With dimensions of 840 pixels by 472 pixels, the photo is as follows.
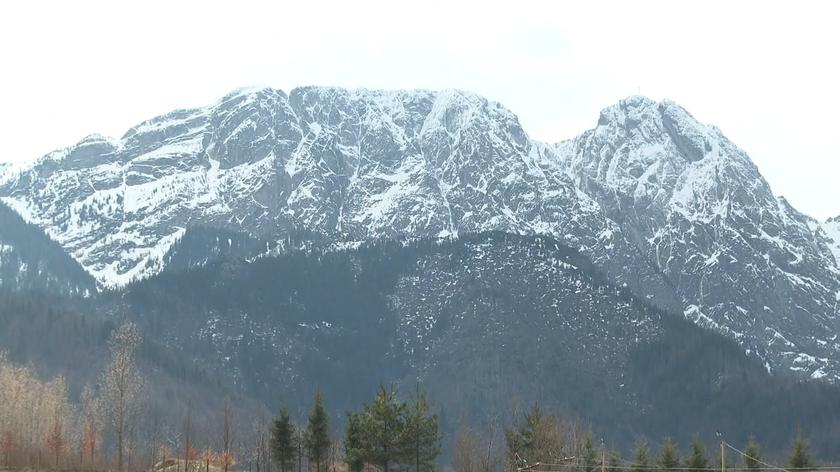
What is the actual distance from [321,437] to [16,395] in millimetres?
63867

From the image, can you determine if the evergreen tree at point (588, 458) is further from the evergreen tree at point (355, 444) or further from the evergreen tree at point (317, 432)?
the evergreen tree at point (355, 444)

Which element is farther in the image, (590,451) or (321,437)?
(590,451)

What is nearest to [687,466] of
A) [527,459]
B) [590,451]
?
[590,451]

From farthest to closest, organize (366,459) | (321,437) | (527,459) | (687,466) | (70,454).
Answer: (70,454), (687,466), (527,459), (321,437), (366,459)

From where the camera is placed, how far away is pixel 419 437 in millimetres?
109375

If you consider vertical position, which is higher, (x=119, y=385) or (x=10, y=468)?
(x=119, y=385)

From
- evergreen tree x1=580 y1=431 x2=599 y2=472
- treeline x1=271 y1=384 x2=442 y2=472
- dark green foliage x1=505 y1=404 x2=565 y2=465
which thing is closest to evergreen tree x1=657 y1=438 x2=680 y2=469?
evergreen tree x1=580 y1=431 x2=599 y2=472

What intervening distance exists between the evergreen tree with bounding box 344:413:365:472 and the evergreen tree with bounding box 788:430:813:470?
5391cm

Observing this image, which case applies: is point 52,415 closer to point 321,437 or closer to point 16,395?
point 16,395

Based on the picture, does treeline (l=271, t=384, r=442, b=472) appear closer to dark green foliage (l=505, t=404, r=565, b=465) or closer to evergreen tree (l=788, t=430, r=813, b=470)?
dark green foliage (l=505, t=404, r=565, b=465)

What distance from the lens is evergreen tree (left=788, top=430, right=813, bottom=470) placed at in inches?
5303

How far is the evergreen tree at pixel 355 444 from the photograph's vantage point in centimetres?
11000

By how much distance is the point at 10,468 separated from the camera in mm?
123000

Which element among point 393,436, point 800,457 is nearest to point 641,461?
point 800,457
